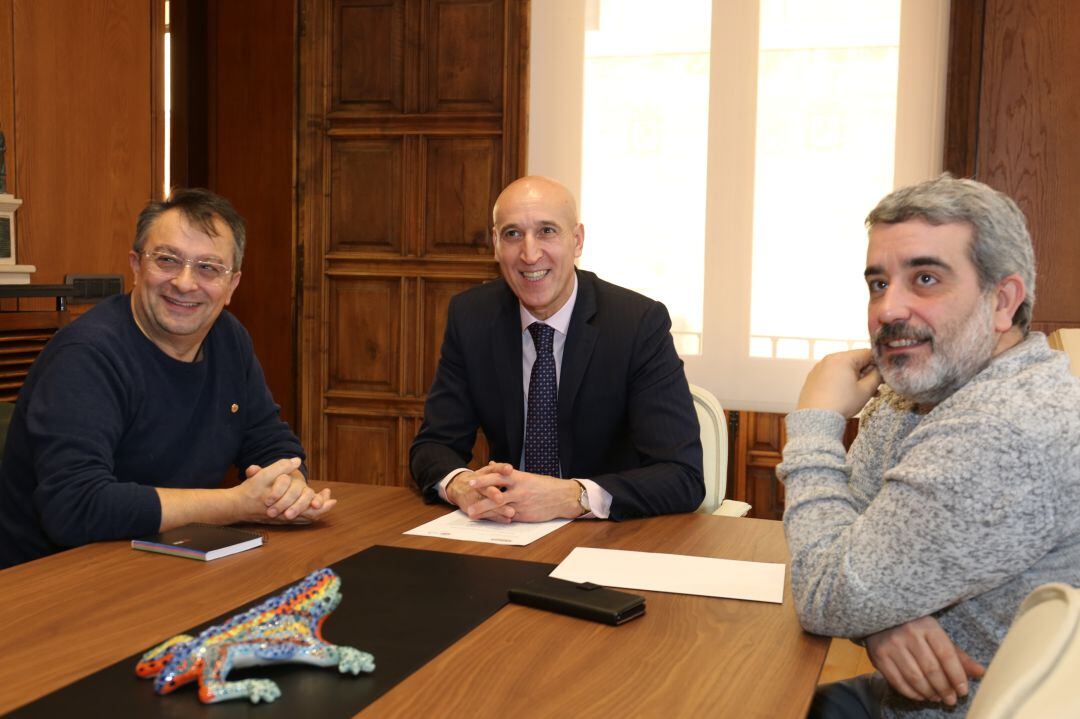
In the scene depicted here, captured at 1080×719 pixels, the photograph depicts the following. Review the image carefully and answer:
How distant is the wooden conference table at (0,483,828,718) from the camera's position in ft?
3.59

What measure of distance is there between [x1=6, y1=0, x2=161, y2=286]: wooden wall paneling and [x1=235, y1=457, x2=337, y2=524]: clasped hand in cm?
251

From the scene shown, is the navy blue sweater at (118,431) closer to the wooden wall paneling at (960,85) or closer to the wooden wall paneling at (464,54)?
the wooden wall paneling at (464,54)

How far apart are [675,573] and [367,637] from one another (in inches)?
21.4

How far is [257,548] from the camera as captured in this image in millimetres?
1684

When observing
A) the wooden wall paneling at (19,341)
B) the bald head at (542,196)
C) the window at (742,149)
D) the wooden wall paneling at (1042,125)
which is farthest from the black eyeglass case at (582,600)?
the window at (742,149)

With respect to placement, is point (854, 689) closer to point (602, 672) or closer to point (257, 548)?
point (602, 672)

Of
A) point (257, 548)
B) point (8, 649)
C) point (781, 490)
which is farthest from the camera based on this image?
point (781, 490)

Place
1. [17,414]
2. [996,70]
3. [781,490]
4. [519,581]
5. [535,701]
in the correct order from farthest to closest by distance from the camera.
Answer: [781,490]
[996,70]
[17,414]
[519,581]
[535,701]

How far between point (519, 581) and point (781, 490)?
2741 mm

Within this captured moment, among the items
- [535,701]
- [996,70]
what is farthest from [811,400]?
[996,70]

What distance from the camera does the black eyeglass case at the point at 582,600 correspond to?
135 centimetres

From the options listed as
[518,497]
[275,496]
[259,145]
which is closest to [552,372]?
[518,497]

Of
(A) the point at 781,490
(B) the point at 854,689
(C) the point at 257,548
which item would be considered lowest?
(A) the point at 781,490

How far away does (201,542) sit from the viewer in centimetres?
164
